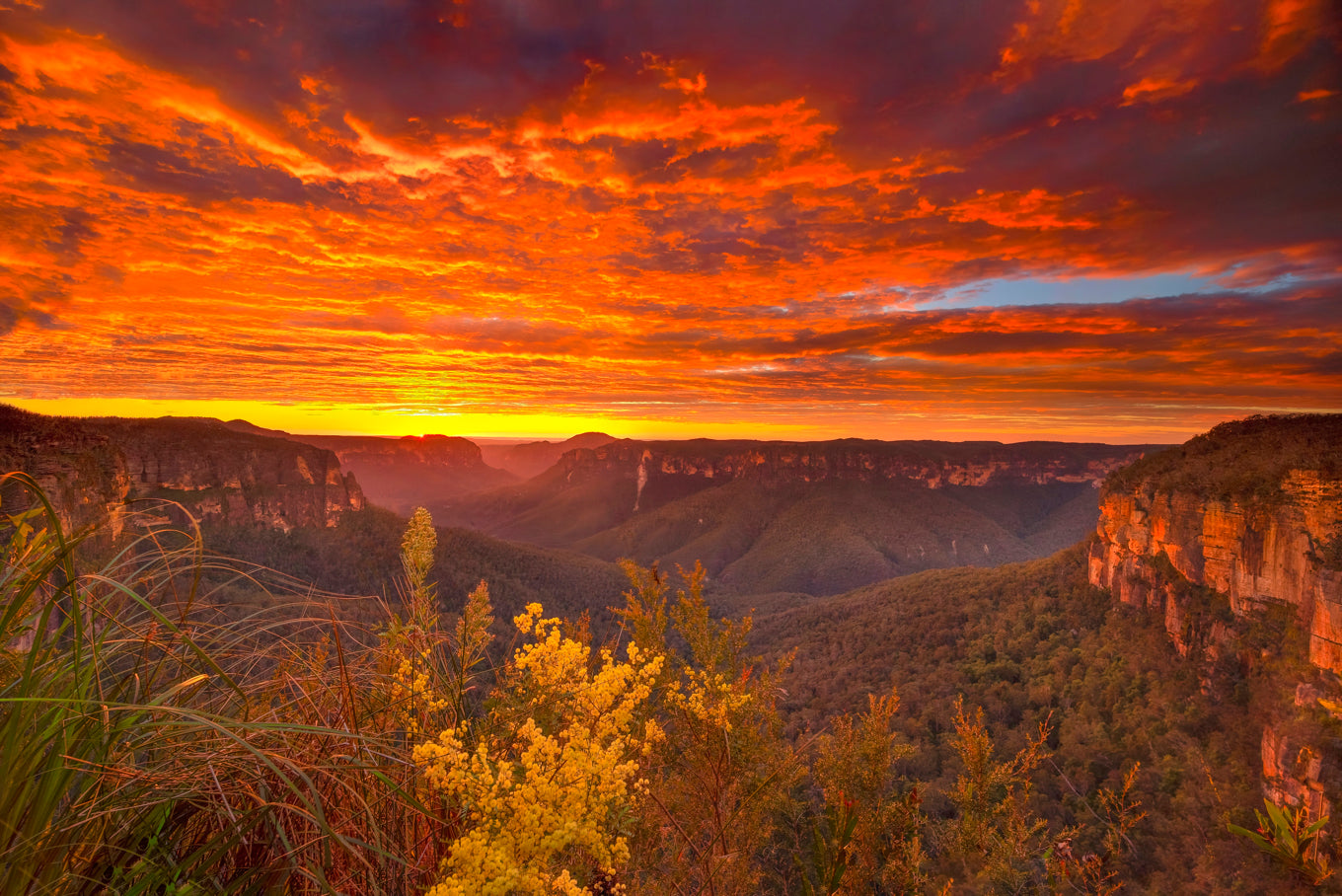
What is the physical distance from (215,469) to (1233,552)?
9078cm

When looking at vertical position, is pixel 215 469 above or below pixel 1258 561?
below

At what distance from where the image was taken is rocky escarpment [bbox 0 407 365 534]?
34875 millimetres

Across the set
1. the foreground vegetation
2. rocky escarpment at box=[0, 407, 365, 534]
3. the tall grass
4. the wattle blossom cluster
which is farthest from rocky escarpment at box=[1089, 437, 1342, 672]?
rocky escarpment at box=[0, 407, 365, 534]

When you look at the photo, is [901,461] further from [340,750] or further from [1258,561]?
[340,750]

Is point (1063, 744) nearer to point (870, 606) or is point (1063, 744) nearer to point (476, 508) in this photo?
point (870, 606)

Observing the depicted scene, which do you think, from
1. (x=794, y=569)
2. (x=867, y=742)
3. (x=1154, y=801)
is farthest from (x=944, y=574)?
(x=867, y=742)

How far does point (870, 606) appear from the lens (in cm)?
5419

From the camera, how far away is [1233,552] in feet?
93.6

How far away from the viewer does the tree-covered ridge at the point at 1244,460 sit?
2591 cm

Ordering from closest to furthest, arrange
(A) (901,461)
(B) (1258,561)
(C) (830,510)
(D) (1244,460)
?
(B) (1258,561)
(D) (1244,460)
(C) (830,510)
(A) (901,461)

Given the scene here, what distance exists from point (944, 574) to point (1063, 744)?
106 feet

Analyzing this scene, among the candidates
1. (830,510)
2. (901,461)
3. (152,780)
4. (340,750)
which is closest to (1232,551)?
(340,750)

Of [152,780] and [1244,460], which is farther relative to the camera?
[1244,460]

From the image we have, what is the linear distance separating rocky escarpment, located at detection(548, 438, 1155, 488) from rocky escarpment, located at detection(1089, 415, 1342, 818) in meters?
89.7
